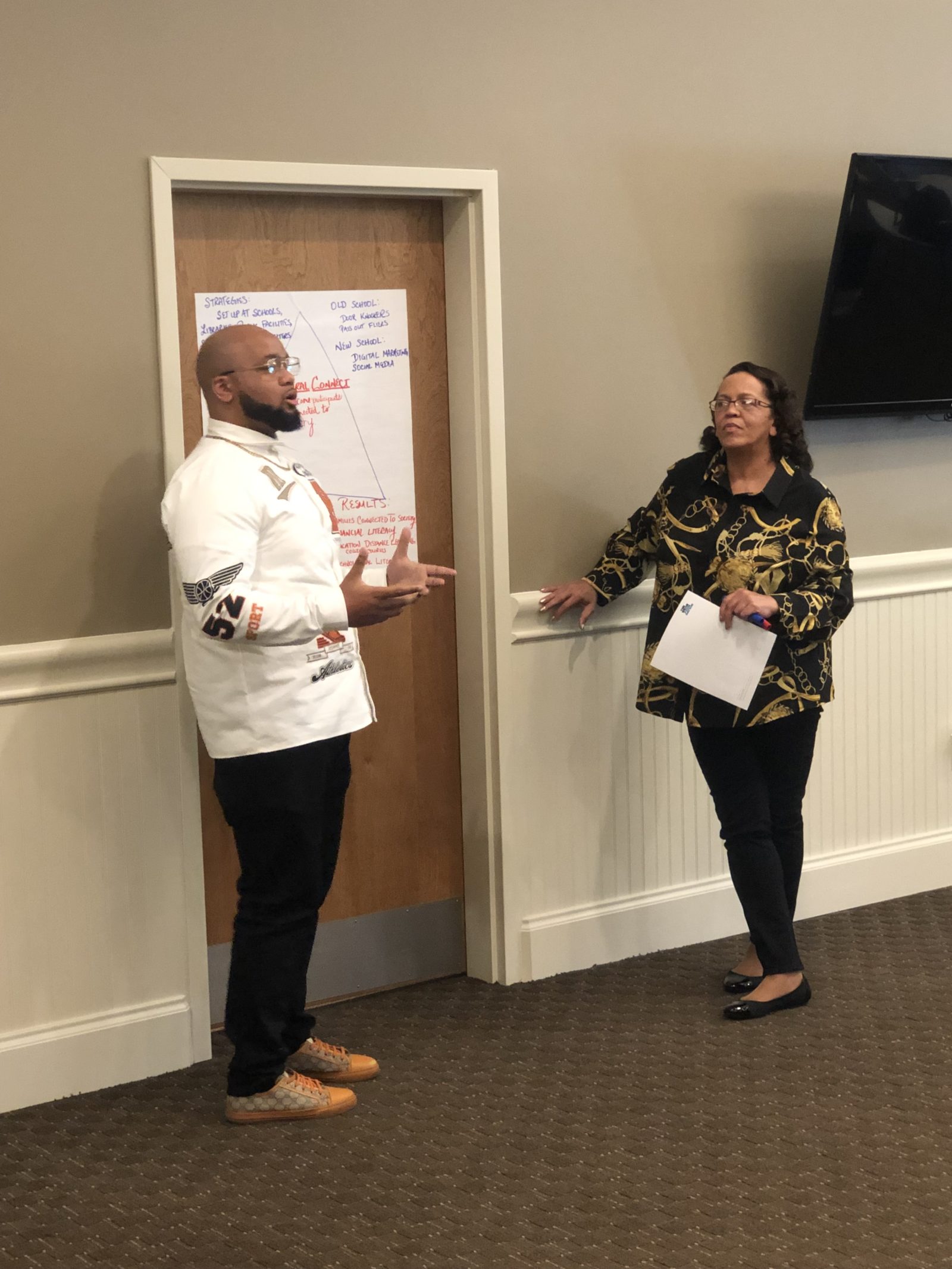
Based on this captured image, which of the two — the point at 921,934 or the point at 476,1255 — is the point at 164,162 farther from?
the point at 921,934

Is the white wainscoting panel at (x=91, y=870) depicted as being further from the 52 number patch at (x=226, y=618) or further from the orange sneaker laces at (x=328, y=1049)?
the 52 number patch at (x=226, y=618)

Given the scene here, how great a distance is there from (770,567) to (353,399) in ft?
3.51

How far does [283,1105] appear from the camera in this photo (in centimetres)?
289

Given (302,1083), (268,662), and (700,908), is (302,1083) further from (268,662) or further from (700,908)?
(700,908)

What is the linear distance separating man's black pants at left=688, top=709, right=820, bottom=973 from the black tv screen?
39.7 inches

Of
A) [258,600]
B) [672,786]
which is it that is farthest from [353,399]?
[672,786]

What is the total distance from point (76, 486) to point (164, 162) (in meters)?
0.71

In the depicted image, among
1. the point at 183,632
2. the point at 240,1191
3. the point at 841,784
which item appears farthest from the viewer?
the point at 841,784

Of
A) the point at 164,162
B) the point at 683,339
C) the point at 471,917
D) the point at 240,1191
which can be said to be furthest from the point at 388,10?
the point at 240,1191

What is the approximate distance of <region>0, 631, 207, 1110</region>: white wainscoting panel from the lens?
2.97 metres

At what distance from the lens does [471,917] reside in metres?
3.72

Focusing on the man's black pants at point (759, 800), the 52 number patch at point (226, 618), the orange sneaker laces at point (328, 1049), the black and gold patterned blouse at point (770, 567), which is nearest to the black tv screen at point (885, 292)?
the black and gold patterned blouse at point (770, 567)

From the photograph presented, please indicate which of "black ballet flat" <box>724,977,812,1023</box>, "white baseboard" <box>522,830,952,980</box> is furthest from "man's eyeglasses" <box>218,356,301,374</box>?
"black ballet flat" <box>724,977,812,1023</box>

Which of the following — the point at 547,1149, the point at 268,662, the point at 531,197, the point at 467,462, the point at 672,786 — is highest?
the point at 531,197
